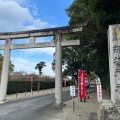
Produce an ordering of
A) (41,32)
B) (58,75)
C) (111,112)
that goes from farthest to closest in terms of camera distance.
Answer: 1. (41,32)
2. (58,75)
3. (111,112)

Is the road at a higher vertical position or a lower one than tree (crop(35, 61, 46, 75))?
lower

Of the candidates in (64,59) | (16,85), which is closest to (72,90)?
(16,85)

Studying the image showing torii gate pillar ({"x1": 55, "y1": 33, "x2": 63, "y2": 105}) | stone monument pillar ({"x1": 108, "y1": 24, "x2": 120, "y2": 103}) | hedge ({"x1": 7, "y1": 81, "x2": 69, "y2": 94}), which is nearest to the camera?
stone monument pillar ({"x1": 108, "y1": 24, "x2": 120, "y2": 103})

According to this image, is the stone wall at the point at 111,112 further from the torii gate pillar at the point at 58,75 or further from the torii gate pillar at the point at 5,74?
the torii gate pillar at the point at 5,74

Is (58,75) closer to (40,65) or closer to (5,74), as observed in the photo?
(5,74)

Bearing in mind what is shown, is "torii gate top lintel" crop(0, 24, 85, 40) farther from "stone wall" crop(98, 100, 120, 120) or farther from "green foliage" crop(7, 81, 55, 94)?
"stone wall" crop(98, 100, 120, 120)

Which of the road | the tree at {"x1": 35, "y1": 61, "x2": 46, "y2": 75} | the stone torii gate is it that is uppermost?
the tree at {"x1": 35, "y1": 61, "x2": 46, "y2": 75}

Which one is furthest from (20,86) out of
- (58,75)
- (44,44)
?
(58,75)

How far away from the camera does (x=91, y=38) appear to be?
1809 cm

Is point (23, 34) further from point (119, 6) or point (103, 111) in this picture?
point (103, 111)

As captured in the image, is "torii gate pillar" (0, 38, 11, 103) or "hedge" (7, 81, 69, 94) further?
"hedge" (7, 81, 69, 94)

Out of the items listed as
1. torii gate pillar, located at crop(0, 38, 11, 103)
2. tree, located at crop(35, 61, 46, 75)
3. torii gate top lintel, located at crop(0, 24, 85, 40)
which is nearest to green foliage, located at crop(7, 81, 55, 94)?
torii gate pillar, located at crop(0, 38, 11, 103)

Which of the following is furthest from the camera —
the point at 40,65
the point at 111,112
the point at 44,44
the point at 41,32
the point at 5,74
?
the point at 40,65

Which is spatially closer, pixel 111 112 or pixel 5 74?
pixel 111 112
